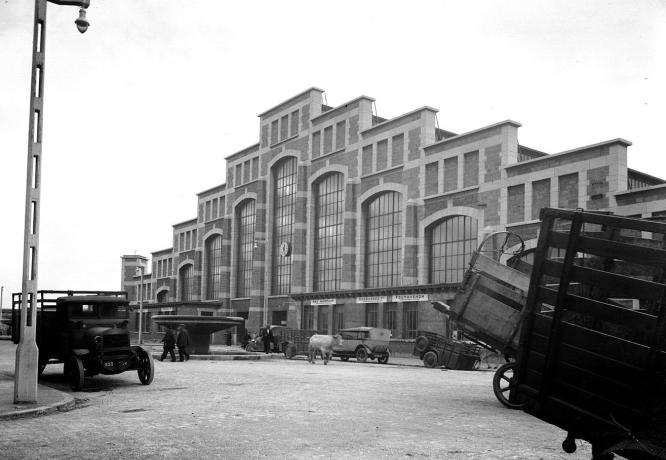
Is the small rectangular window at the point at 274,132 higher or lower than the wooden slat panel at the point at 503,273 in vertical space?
higher

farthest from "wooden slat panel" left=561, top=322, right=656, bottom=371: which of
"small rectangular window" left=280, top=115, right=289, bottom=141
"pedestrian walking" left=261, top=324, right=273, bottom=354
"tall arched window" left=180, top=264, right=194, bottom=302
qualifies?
"tall arched window" left=180, top=264, right=194, bottom=302

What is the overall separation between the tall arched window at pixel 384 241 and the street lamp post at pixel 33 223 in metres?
31.2

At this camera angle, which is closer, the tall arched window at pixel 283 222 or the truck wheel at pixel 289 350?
the truck wheel at pixel 289 350

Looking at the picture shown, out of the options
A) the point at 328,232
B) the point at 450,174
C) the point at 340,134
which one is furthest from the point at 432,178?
the point at 328,232

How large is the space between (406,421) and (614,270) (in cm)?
520

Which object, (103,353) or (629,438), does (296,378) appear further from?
(629,438)

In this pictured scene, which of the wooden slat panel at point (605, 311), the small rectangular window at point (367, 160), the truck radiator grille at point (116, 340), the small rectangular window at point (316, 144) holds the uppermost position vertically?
the small rectangular window at point (316, 144)

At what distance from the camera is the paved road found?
760cm

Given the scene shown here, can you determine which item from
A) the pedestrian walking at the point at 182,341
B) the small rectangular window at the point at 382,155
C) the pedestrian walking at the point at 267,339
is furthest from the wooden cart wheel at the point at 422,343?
the small rectangular window at the point at 382,155

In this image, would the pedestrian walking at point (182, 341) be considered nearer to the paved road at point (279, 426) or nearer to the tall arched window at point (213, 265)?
the paved road at point (279, 426)

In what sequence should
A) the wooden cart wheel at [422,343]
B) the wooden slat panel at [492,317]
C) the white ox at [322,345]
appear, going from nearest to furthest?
the wooden slat panel at [492,317] → the wooden cart wheel at [422,343] → the white ox at [322,345]

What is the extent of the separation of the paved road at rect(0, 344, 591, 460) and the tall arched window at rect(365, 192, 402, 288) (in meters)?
26.3

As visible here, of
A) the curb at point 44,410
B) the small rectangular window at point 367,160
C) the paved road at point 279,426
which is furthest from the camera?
the small rectangular window at point 367,160

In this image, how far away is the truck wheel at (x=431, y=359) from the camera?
27.7 meters
